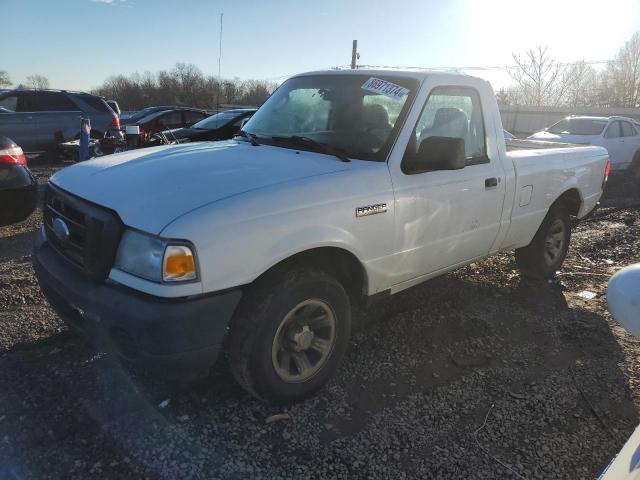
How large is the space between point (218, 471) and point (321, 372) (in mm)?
825

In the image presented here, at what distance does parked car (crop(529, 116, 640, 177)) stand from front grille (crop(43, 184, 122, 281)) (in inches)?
453

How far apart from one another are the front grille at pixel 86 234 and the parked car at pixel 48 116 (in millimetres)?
9330

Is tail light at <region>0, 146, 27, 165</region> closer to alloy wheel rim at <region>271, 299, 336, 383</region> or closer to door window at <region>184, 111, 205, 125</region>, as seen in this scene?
alloy wheel rim at <region>271, 299, 336, 383</region>

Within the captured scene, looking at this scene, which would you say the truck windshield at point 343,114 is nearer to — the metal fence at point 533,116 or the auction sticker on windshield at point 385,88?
the auction sticker on windshield at point 385,88

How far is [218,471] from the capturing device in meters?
2.33

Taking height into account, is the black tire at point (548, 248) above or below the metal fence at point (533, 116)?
below

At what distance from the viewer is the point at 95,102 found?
41.1 feet

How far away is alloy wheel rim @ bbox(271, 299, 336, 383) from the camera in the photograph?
2.70 m

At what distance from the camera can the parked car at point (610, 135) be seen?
1198 centimetres

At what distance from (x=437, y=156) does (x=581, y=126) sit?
1142cm

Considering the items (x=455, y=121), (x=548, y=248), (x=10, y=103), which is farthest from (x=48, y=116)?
(x=548, y=248)

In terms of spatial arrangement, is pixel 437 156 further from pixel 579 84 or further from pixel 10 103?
pixel 579 84

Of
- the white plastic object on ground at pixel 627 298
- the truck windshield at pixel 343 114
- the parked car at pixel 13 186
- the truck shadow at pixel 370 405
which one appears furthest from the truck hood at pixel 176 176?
the parked car at pixel 13 186

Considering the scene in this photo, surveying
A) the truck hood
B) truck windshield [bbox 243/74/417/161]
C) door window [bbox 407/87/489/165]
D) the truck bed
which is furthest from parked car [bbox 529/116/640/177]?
the truck hood
